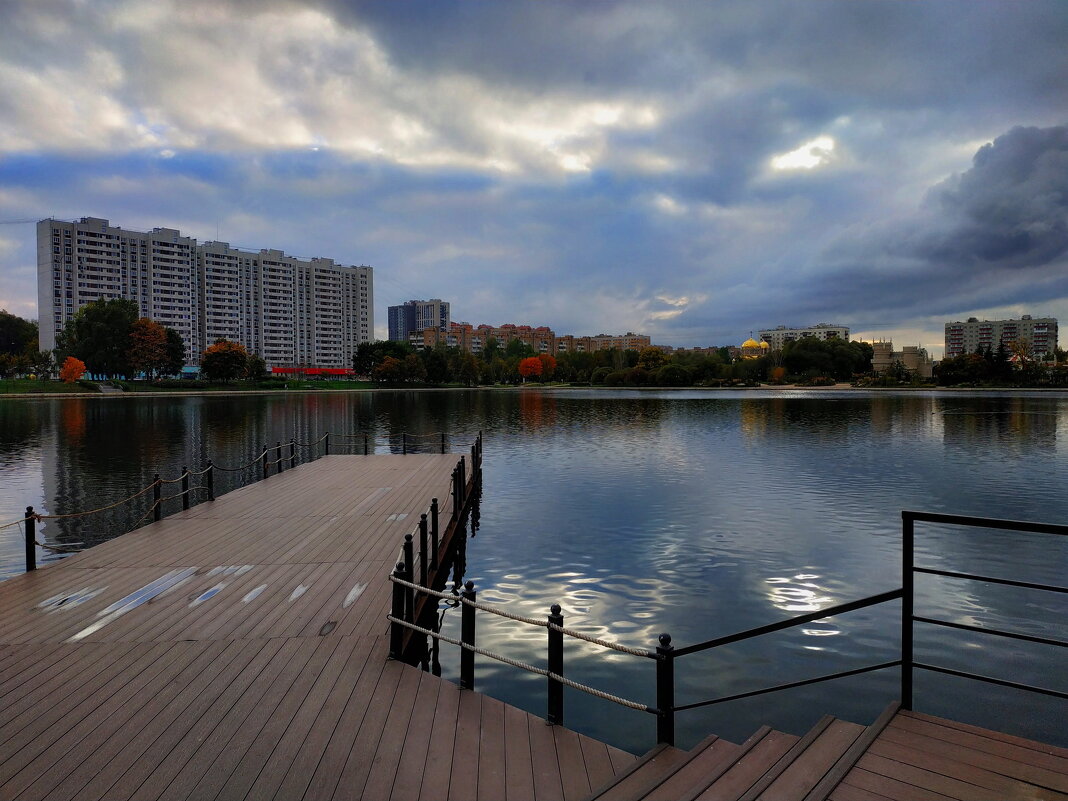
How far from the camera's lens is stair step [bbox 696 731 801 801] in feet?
12.7

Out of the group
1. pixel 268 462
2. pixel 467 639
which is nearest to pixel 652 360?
pixel 268 462

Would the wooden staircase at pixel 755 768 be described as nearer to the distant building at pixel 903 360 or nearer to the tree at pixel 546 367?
the distant building at pixel 903 360

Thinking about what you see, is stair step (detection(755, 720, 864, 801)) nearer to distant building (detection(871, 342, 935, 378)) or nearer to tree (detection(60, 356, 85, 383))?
tree (detection(60, 356, 85, 383))

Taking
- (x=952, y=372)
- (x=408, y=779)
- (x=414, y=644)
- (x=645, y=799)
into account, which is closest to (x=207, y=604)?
(x=414, y=644)

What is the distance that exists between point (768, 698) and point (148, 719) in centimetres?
755

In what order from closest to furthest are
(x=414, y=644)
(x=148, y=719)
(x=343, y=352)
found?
(x=148, y=719) → (x=414, y=644) → (x=343, y=352)

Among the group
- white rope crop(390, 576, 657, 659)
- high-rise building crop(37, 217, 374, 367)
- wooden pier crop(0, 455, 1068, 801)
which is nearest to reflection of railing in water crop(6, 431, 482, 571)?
wooden pier crop(0, 455, 1068, 801)

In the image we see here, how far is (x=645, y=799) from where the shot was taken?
157 inches

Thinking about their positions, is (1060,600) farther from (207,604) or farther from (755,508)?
(207,604)

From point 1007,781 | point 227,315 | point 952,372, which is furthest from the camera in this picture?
point 227,315

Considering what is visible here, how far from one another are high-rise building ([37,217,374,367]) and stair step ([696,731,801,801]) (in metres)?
177

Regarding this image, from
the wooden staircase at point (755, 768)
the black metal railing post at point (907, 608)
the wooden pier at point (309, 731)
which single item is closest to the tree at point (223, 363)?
the wooden pier at point (309, 731)

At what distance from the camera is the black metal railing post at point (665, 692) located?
15.0 feet

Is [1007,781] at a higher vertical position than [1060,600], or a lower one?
higher
